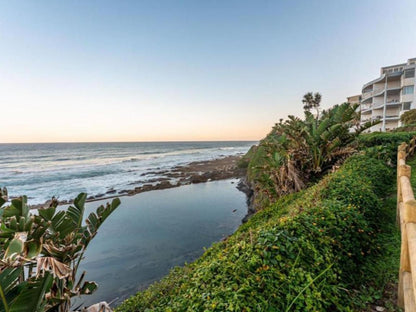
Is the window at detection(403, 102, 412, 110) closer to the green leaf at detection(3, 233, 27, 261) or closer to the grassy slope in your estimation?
the grassy slope

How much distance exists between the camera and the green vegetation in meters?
1.63

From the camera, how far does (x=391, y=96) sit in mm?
31234

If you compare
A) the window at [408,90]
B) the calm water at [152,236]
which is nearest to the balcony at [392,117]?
the window at [408,90]

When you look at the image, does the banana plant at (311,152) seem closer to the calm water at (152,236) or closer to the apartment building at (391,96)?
the calm water at (152,236)

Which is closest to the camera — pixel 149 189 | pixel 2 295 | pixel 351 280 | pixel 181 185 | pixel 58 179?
pixel 2 295

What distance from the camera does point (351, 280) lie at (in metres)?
2.81

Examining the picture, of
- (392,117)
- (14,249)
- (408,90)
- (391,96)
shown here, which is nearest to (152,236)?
(14,249)

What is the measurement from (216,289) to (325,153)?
7574 millimetres

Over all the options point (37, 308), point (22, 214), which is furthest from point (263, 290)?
point (22, 214)

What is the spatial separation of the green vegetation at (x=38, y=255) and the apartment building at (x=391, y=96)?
1313 inches

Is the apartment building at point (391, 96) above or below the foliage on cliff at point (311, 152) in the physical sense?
above

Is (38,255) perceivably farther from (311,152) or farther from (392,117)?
(392,117)

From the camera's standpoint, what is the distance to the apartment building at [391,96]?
2738 cm

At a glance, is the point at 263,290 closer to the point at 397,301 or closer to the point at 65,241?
the point at 397,301
